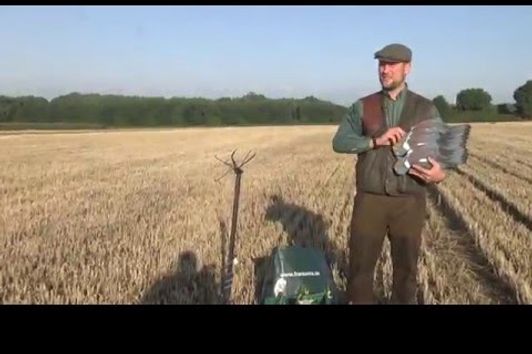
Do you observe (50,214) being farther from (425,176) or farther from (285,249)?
(425,176)

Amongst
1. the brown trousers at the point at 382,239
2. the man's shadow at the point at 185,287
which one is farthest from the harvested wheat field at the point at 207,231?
the brown trousers at the point at 382,239

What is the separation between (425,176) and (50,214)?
18.4ft

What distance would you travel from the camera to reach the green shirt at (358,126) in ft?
10.3

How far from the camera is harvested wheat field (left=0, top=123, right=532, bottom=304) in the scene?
4.31 metres

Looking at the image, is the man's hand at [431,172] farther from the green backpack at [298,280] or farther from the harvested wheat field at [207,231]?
the harvested wheat field at [207,231]

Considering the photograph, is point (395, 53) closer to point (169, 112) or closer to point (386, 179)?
point (386, 179)

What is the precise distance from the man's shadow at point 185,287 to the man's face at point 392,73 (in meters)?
1.83

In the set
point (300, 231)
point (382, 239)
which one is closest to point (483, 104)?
point (300, 231)

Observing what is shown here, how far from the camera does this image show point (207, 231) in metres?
6.14

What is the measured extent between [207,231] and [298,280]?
288 centimetres
